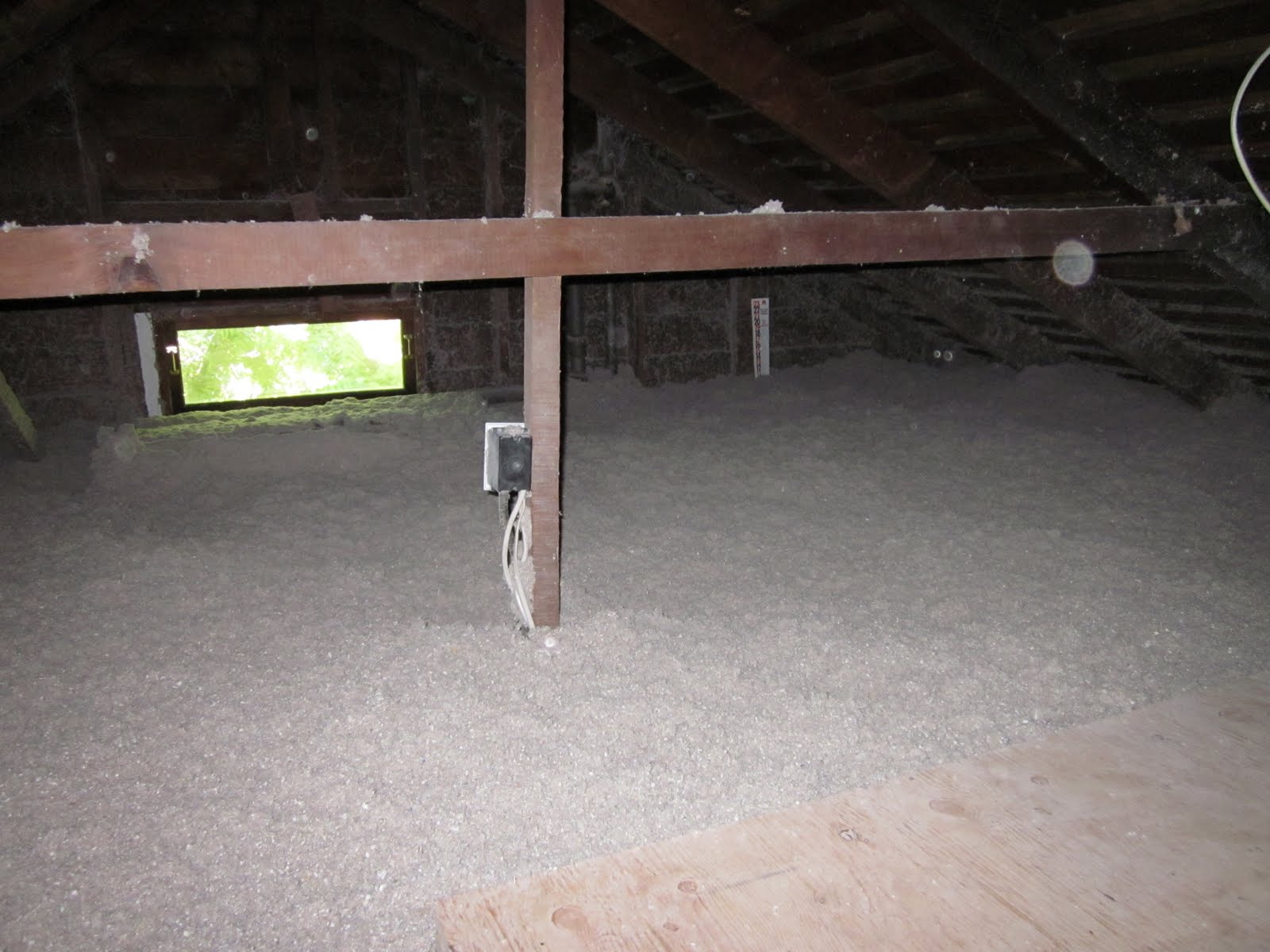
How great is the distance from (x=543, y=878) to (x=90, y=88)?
4.35m

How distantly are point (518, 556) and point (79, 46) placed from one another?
3605mm

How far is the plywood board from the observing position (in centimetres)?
119

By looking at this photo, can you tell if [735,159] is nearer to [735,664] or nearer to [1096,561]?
[1096,561]

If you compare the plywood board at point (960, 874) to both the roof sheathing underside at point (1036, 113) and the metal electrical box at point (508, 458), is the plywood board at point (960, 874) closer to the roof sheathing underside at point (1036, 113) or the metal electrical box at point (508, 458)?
the metal electrical box at point (508, 458)

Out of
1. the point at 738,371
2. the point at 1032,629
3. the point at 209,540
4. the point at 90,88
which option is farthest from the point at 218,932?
the point at 738,371

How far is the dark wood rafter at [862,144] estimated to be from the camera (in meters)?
2.67

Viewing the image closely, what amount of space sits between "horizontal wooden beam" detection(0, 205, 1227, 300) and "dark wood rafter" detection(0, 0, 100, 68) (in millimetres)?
1983

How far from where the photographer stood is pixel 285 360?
665cm

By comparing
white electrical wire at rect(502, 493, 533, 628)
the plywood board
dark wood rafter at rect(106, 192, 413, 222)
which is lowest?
the plywood board

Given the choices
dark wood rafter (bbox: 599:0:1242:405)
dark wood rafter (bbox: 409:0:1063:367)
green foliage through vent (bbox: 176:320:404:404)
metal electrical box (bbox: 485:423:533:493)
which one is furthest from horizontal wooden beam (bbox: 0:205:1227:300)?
green foliage through vent (bbox: 176:320:404:404)

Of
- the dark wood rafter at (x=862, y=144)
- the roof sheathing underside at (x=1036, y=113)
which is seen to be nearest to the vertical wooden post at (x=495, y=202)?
the roof sheathing underside at (x=1036, y=113)

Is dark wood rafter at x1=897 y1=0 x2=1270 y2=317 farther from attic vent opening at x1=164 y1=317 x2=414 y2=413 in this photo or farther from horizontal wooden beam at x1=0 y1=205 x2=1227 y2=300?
attic vent opening at x1=164 y1=317 x2=414 y2=413

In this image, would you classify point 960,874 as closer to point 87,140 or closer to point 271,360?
point 87,140

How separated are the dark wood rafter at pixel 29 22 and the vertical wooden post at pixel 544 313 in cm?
213
